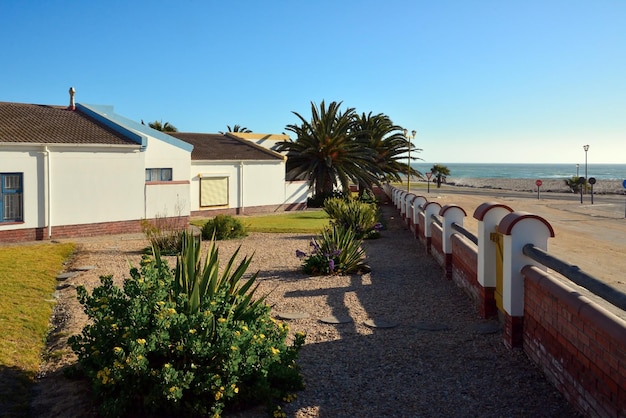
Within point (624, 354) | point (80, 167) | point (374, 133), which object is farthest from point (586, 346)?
point (374, 133)

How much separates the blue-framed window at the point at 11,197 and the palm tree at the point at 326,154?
17917mm

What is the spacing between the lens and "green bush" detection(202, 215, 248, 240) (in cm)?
1653

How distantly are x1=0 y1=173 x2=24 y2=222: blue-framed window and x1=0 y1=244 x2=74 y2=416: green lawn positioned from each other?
2749mm

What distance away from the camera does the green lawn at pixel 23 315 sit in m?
5.07

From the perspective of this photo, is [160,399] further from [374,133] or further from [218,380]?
[374,133]

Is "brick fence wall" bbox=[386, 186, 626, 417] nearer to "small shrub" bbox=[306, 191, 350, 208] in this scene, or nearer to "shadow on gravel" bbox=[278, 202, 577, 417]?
"shadow on gravel" bbox=[278, 202, 577, 417]

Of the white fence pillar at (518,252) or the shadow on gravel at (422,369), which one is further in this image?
the white fence pillar at (518,252)

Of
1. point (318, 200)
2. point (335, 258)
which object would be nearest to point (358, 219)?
point (335, 258)

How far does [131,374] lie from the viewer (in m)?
4.23

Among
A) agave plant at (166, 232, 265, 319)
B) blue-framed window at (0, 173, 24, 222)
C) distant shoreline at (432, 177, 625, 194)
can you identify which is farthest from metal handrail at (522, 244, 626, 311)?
distant shoreline at (432, 177, 625, 194)

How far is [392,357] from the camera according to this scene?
583 cm

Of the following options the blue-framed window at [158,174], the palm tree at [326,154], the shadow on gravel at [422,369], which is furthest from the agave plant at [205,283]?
the palm tree at [326,154]

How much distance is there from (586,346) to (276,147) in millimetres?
30873

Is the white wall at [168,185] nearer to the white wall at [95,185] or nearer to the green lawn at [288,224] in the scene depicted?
the white wall at [95,185]
